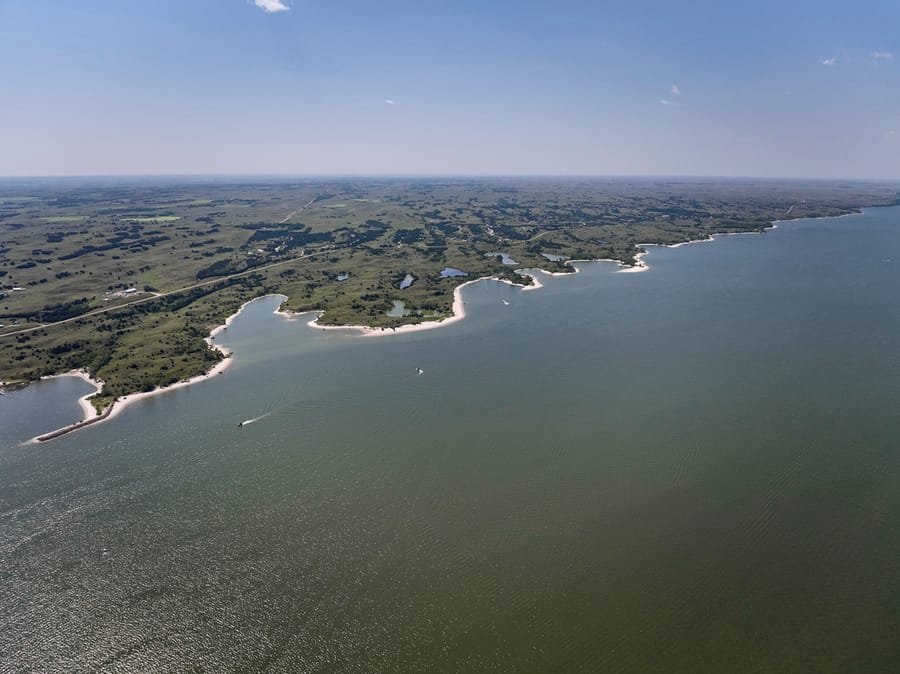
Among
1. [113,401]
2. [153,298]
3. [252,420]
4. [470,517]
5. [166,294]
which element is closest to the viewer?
[470,517]

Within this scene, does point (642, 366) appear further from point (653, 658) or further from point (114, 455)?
point (114, 455)

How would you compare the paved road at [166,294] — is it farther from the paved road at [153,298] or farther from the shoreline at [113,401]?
the shoreline at [113,401]

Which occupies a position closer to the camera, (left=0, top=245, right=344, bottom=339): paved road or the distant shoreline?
the distant shoreline

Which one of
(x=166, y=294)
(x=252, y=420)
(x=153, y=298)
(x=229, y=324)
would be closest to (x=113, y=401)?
(x=252, y=420)

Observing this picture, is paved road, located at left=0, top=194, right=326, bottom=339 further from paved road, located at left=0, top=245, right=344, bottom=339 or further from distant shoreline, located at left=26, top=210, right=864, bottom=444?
distant shoreline, located at left=26, top=210, right=864, bottom=444

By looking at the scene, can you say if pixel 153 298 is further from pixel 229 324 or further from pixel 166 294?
pixel 229 324

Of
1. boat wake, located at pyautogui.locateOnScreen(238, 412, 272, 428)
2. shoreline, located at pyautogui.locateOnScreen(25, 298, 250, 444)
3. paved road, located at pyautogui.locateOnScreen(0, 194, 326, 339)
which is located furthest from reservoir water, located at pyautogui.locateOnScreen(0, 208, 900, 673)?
paved road, located at pyautogui.locateOnScreen(0, 194, 326, 339)

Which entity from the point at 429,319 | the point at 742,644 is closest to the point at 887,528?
the point at 742,644

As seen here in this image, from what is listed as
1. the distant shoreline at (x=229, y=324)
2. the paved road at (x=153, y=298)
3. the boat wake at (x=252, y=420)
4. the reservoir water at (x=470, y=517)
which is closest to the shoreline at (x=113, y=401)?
the distant shoreline at (x=229, y=324)
